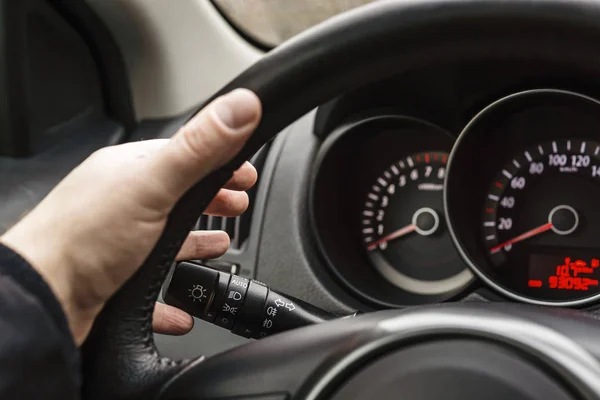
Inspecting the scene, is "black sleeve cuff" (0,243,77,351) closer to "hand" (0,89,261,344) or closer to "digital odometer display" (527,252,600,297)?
"hand" (0,89,261,344)

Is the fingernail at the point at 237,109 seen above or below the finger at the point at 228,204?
above

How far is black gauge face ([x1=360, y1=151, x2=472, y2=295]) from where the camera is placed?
4.64ft

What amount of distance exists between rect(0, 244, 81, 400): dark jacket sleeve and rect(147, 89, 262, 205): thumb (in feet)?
0.33

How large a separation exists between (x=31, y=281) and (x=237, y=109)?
17 centimetres

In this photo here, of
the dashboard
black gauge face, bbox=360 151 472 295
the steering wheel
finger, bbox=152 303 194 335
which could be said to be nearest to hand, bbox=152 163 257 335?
finger, bbox=152 303 194 335

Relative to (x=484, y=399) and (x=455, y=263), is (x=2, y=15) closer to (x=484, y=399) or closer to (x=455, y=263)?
(x=455, y=263)

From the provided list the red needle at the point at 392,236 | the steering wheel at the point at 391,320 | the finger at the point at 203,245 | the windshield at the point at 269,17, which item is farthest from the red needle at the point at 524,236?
the steering wheel at the point at 391,320

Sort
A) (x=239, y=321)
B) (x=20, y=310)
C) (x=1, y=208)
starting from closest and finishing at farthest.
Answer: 1. (x=20, y=310)
2. (x=239, y=321)
3. (x=1, y=208)

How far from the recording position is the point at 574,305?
3.53ft

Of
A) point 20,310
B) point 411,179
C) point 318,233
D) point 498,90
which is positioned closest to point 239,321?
point 20,310

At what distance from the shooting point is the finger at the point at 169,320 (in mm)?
773

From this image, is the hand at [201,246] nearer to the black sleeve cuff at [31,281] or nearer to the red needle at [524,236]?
the black sleeve cuff at [31,281]

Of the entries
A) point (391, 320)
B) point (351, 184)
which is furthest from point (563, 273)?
point (391, 320)

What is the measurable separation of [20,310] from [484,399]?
0.96ft
